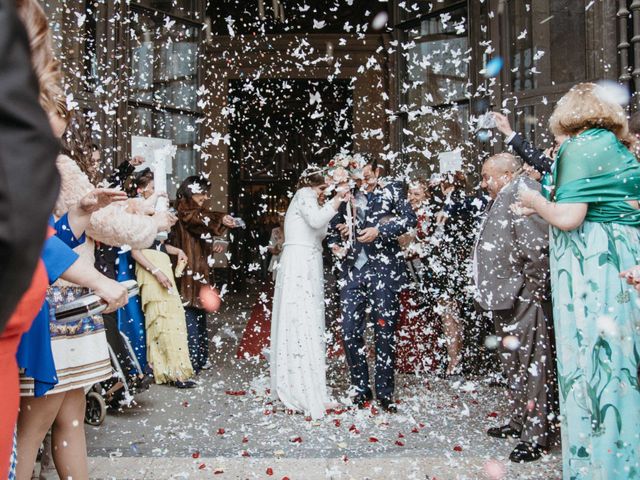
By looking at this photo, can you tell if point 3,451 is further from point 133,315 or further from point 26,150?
A: point 133,315

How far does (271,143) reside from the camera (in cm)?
1675

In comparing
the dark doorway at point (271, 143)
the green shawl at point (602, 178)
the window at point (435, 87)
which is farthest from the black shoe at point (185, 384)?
the dark doorway at point (271, 143)

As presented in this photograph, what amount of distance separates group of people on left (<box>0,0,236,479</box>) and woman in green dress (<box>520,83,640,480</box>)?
2.03 m

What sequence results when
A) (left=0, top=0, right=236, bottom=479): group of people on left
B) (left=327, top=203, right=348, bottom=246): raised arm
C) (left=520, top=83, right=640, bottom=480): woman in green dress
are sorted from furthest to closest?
(left=327, top=203, right=348, bottom=246): raised arm < (left=520, top=83, right=640, bottom=480): woman in green dress < (left=0, top=0, right=236, bottom=479): group of people on left

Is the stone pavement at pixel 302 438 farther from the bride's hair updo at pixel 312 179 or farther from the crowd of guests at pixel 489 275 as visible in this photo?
the bride's hair updo at pixel 312 179

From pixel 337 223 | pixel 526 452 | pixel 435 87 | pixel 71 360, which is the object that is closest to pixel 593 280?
pixel 526 452

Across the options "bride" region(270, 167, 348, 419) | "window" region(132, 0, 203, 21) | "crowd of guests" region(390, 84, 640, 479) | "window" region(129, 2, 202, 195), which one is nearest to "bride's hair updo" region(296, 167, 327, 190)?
"bride" region(270, 167, 348, 419)

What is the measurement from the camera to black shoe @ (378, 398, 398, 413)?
14.8 ft

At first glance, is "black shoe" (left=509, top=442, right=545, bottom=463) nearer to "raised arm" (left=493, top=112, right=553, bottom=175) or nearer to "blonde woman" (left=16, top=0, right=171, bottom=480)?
"raised arm" (left=493, top=112, right=553, bottom=175)

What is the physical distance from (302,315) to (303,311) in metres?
0.03

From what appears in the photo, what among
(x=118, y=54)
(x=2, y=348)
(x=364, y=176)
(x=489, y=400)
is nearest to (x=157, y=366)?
(x=364, y=176)

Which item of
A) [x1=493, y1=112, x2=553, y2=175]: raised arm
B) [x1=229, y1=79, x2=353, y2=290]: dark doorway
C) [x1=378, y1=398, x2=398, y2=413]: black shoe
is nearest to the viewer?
[x1=493, y1=112, x2=553, y2=175]: raised arm

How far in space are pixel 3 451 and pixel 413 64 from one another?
7.54 m

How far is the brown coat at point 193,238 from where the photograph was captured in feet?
19.8
